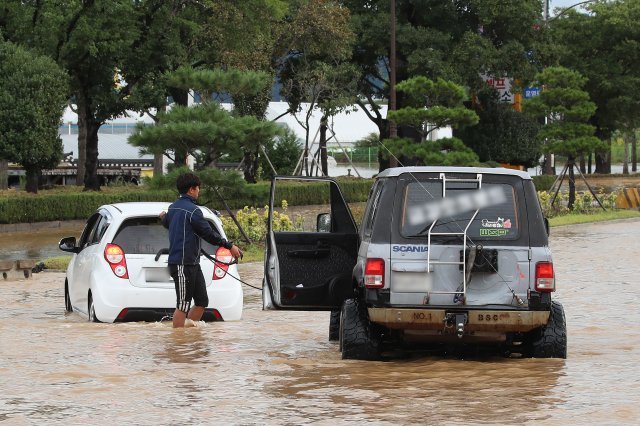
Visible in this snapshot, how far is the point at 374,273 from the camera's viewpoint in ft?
34.9

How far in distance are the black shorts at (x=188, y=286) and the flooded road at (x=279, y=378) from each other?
316 mm

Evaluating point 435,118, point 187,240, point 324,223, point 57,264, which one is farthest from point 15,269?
point 435,118

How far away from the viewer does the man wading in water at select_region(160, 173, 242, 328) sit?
12641 millimetres

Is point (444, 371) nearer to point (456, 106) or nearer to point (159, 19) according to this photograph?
point (456, 106)

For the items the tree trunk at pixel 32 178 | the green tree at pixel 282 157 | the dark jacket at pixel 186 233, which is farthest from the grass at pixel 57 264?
the green tree at pixel 282 157

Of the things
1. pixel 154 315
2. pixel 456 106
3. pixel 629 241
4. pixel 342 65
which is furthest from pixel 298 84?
pixel 154 315

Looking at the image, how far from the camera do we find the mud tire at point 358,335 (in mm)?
11086

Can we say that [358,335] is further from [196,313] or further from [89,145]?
[89,145]

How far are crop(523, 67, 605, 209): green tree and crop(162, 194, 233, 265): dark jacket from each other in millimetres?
29990

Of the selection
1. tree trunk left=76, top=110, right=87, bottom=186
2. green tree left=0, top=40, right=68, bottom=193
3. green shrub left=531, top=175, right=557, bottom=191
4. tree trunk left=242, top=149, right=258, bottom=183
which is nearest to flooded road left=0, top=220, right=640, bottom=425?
green tree left=0, top=40, right=68, bottom=193

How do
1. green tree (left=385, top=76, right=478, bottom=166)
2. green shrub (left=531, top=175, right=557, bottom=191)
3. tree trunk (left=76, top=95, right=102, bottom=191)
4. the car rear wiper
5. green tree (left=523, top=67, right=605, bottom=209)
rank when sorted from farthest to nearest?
1. green shrub (left=531, top=175, right=557, bottom=191)
2. tree trunk (left=76, top=95, right=102, bottom=191)
3. green tree (left=523, top=67, right=605, bottom=209)
4. green tree (left=385, top=76, right=478, bottom=166)
5. the car rear wiper

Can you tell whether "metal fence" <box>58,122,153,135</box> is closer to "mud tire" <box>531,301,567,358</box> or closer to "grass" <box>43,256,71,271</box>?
"grass" <box>43,256,71,271</box>

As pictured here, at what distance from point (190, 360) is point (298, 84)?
49.1m

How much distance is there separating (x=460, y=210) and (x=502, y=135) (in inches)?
2221
